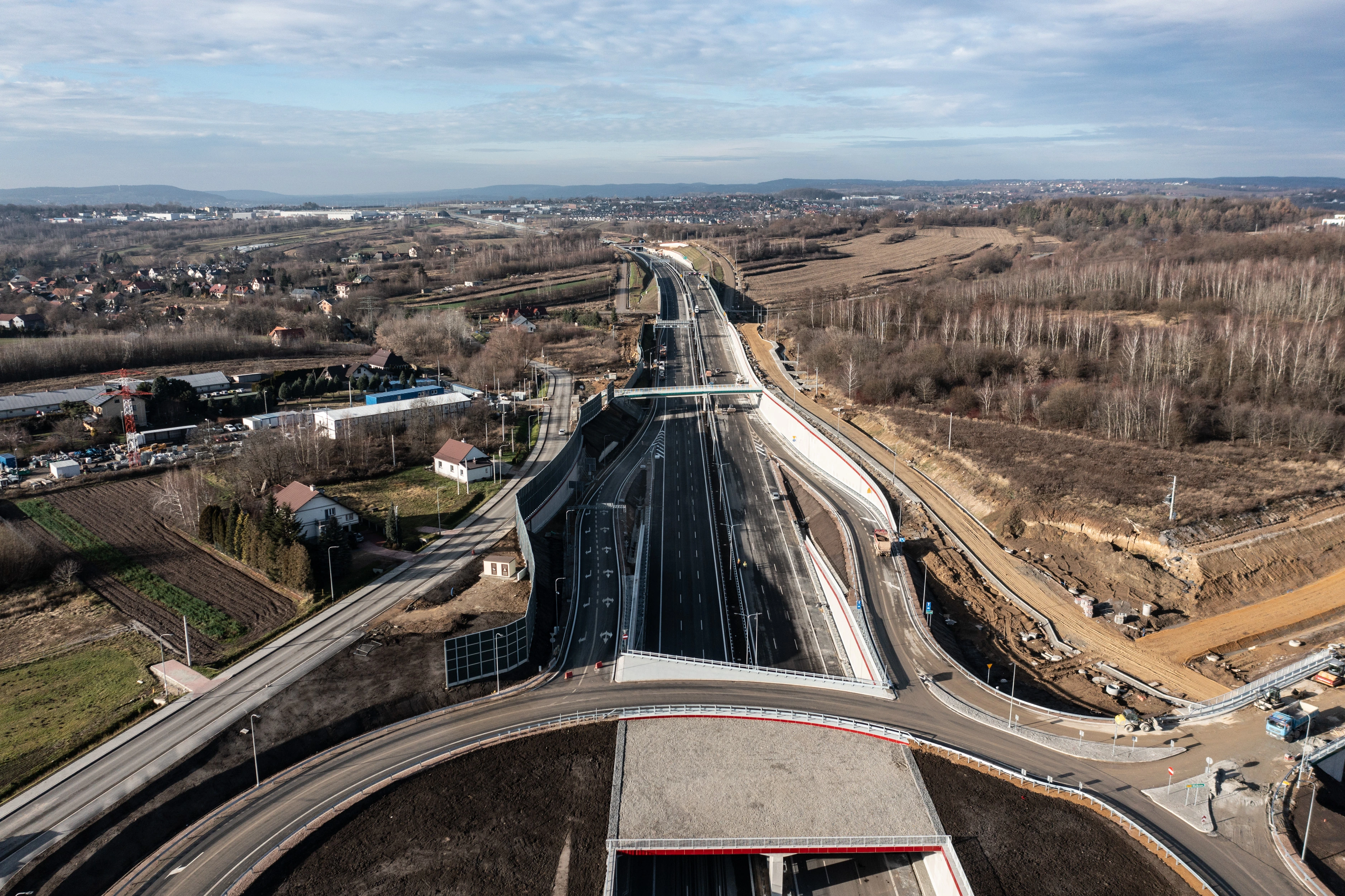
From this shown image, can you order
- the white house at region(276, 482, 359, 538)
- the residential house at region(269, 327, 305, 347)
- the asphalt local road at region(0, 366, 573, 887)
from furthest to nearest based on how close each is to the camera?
the residential house at region(269, 327, 305, 347)
the white house at region(276, 482, 359, 538)
the asphalt local road at region(0, 366, 573, 887)

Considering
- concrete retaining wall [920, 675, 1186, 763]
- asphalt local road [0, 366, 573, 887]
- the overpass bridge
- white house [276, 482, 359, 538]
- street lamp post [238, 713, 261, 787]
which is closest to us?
asphalt local road [0, 366, 573, 887]

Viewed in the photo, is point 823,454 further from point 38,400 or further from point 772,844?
point 38,400

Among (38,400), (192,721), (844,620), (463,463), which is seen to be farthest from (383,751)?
(38,400)

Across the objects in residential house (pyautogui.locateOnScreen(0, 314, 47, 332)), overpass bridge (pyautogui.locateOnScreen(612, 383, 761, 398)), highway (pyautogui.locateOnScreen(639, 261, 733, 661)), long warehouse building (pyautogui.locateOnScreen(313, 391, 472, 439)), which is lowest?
highway (pyautogui.locateOnScreen(639, 261, 733, 661))

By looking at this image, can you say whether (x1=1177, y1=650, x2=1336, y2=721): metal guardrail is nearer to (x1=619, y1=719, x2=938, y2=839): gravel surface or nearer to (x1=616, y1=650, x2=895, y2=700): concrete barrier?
(x1=616, y1=650, x2=895, y2=700): concrete barrier

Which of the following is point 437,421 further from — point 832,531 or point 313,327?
point 313,327

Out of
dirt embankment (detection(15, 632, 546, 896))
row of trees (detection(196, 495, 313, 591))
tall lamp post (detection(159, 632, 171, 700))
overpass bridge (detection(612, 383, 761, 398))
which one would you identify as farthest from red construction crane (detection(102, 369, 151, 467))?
overpass bridge (detection(612, 383, 761, 398))
